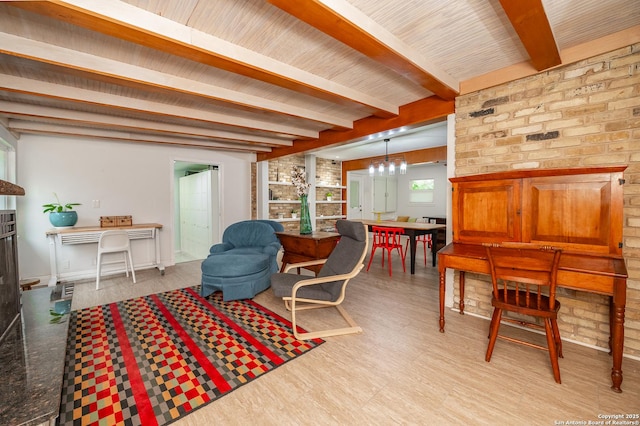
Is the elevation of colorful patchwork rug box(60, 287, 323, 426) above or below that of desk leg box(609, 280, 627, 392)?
below

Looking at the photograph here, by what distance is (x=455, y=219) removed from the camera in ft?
9.34

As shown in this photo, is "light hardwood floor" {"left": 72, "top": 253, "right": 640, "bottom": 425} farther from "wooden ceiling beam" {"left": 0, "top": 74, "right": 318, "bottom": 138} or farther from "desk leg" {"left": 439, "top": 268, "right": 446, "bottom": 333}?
→ "wooden ceiling beam" {"left": 0, "top": 74, "right": 318, "bottom": 138}

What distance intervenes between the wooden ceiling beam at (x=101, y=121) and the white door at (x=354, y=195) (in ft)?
12.6

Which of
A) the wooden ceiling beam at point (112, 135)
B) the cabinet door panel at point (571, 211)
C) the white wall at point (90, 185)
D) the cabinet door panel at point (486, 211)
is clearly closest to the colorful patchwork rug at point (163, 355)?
the cabinet door panel at point (486, 211)

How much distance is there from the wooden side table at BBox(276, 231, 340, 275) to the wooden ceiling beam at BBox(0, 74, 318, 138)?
1678mm

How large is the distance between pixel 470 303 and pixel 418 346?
3.37ft

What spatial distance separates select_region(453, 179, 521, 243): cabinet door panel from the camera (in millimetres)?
2492

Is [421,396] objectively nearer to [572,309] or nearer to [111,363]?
[572,309]

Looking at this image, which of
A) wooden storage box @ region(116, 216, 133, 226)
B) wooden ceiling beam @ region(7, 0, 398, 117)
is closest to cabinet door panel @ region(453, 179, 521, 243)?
wooden ceiling beam @ region(7, 0, 398, 117)

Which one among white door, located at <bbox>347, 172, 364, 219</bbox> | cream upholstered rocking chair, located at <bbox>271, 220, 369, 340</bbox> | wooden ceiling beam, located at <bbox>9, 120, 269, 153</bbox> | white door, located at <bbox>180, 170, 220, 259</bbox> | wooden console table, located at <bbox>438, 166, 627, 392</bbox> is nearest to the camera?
wooden console table, located at <bbox>438, 166, 627, 392</bbox>

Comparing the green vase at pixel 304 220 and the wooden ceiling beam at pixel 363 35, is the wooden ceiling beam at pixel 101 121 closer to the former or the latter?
the green vase at pixel 304 220

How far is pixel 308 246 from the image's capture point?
364 cm

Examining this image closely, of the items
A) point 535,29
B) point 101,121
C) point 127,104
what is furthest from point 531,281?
point 101,121

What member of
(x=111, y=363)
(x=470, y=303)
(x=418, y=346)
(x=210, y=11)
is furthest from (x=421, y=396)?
(x=210, y=11)
